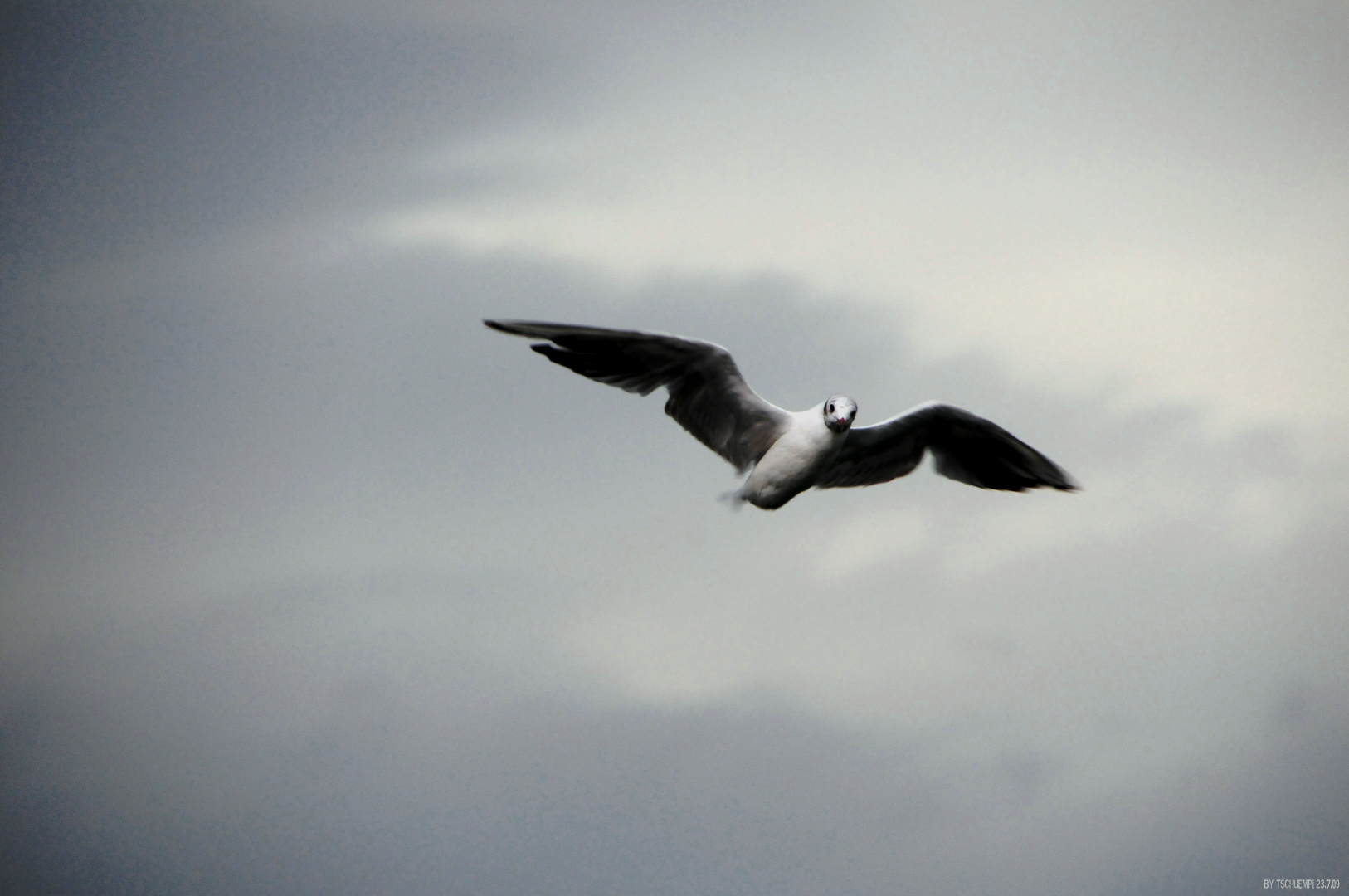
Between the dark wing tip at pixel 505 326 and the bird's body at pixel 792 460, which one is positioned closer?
the dark wing tip at pixel 505 326

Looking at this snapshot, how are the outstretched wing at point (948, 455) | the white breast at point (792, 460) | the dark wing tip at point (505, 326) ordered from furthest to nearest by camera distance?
the outstretched wing at point (948, 455)
the white breast at point (792, 460)
the dark wing tip at point (505, 326)

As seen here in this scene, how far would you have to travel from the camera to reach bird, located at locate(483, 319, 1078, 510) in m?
19.7

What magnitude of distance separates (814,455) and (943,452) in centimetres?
327

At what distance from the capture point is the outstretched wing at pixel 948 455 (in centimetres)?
2105

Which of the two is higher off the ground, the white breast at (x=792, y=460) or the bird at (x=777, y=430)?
the bird at (x=777, y=430)

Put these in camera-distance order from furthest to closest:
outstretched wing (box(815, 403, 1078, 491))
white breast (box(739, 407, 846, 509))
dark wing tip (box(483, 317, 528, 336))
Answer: outstretched wing (box(815, 403, 1078, 491))
white breast (box(739, 407, 846, 509))
dark wing tip (box(483, 317, 528, 336))

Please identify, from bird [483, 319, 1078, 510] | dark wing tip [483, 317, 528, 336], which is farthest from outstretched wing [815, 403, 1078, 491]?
dark wing tip [483, 317, 528, 336]

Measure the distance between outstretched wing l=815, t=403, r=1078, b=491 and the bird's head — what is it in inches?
56.6

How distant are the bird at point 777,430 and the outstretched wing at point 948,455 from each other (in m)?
0.02

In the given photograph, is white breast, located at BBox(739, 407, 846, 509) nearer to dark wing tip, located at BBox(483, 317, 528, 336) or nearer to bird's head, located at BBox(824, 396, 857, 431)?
bird's head, located at BBox(824, 396, 857, 431)

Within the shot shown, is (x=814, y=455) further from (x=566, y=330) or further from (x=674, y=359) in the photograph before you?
(x=566, y=330)

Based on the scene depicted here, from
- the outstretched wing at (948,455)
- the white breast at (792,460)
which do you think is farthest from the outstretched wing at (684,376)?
the outstretched wing at (948,455)

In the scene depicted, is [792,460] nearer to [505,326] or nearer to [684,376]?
[684,376]

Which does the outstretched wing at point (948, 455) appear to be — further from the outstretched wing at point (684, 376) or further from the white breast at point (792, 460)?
the outstretched wing at point (684, 376)
